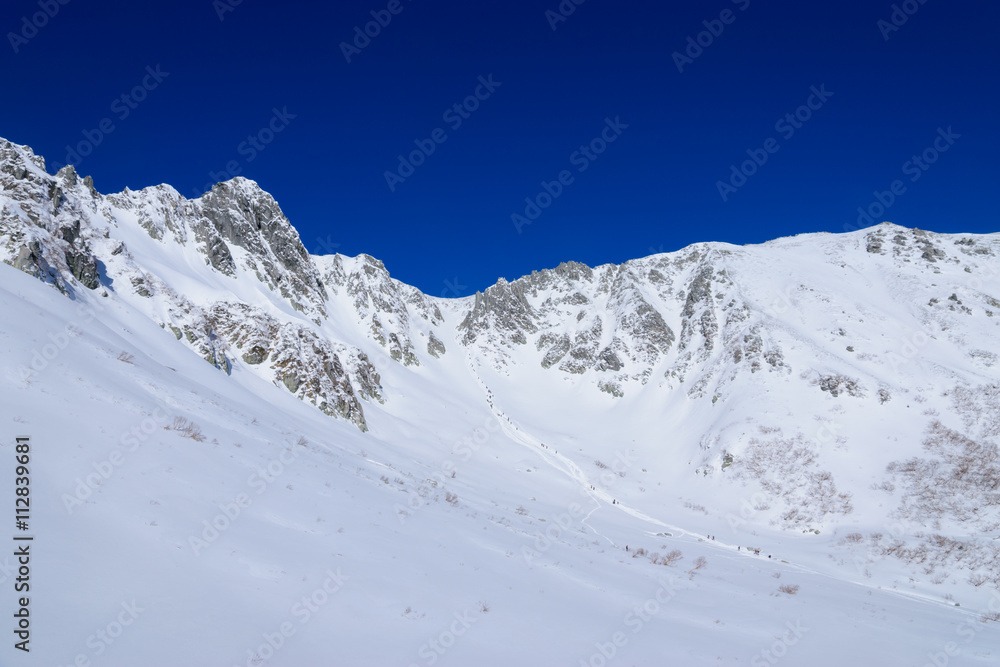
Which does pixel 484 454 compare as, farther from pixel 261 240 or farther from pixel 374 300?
pixel 374 300

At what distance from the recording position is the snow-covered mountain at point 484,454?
8.26 meters

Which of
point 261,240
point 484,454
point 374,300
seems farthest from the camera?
point 374,300

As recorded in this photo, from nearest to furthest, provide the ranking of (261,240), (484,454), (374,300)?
(484,454) < (261,240) < (374,300)

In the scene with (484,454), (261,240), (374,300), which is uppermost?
(374,300)

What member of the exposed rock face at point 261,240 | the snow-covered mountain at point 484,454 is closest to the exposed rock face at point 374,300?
the exposed rock face at point 261,240

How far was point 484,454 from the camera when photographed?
46.2m

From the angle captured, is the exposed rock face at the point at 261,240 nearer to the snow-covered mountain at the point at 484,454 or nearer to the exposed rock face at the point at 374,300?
the exposed rock face at the point at 374,300

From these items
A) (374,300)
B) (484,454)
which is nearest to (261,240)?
(374,300)

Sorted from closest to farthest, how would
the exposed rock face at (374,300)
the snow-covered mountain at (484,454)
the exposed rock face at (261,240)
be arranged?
the snow-covered mountain at (484,454) → the exposed rock face at (374,300) → the exposed rock face at (261,240)

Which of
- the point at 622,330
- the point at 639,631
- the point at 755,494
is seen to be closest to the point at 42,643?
the point at 639,631

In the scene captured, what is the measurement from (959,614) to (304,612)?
24370 millimetres

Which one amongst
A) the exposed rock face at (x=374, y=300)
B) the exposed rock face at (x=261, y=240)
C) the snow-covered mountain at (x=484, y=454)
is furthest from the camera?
the exposed rock face at (x=261, y=240)

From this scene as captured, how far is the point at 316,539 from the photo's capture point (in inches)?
413

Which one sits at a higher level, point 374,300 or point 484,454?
point 374,300
